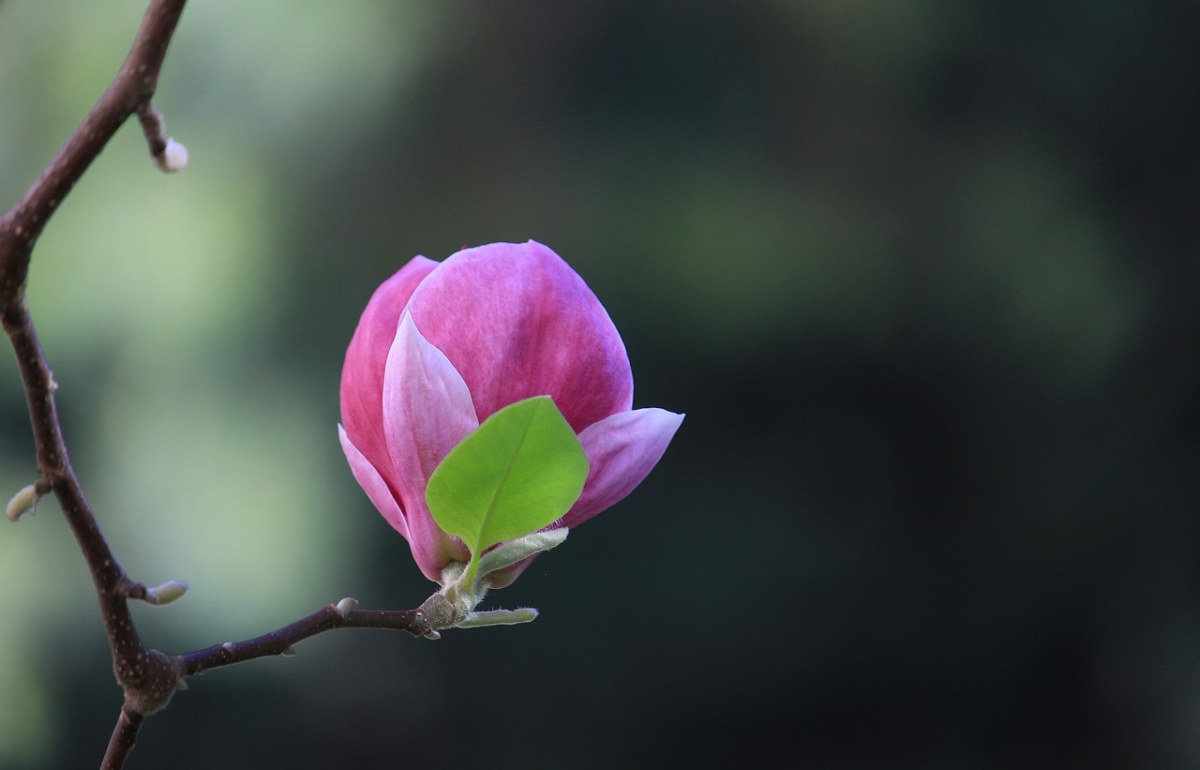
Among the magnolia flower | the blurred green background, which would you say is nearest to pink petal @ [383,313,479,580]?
the magnolia flower

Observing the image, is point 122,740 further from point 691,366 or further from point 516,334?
point 691,366

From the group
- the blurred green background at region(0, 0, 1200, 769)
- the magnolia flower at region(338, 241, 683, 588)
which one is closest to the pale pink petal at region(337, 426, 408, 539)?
the magnolia flower at region(338, 241, 683, 588)

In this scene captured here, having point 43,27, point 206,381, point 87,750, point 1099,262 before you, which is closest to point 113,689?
point 87,750

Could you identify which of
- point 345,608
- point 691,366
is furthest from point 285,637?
point 691,366

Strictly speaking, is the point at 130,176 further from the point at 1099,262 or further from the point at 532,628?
the point at 1099,262

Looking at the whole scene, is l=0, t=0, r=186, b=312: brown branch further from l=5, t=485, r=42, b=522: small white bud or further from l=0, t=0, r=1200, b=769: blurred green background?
l=0, t=0, r=1200, b=769: blurred green background

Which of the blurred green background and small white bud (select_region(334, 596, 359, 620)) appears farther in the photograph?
the blurred green background

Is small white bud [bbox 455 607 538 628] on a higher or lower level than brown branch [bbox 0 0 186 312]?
lower

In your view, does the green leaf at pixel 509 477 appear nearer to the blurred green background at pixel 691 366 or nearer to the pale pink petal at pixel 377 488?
the pale pink petal at pixel 377 488
